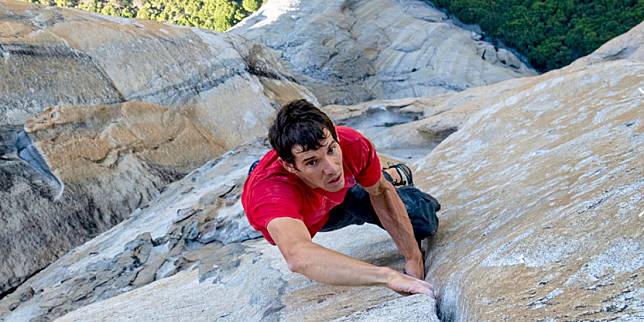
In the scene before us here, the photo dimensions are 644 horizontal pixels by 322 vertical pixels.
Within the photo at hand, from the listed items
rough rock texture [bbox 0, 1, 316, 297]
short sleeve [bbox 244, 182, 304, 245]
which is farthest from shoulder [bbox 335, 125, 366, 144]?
rough rock texture [bbox 0, 1, 316, 297]

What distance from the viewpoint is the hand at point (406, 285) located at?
2.24 meters

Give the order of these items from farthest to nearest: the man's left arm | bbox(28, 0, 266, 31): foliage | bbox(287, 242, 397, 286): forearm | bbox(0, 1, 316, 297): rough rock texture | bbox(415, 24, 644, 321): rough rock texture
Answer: bbox(28, 0, 266, 31): foliage → bbox(0, 1, 316, 297): rough rock texture → the man's left arm → bbox(287, 242, 397, 286): forearm → bbox(415, 24, 644, 321): rough rock texture

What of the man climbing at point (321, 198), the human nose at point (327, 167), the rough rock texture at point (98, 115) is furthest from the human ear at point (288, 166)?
the rough rock texture at point (98, 115)

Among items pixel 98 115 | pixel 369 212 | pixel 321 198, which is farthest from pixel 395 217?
pixel 98 115

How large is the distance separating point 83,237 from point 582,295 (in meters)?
5.88

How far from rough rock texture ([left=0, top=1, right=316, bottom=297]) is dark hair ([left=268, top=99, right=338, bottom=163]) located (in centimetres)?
469

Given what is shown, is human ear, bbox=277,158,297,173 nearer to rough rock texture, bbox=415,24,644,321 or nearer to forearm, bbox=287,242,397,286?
forearm, bbox=287,242,397,286

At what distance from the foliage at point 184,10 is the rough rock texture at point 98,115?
9219 millimetres

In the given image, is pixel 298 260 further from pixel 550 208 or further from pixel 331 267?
pixel 550 208

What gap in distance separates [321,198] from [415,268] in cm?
47

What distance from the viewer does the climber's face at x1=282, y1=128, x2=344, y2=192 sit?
2363 millimetres

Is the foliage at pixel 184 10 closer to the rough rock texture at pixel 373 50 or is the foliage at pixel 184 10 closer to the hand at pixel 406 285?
the rough rock texture at pixel 373 50

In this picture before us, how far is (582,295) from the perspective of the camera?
5.84 ft

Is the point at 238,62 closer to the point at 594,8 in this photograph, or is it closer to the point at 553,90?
the point at 553,90
